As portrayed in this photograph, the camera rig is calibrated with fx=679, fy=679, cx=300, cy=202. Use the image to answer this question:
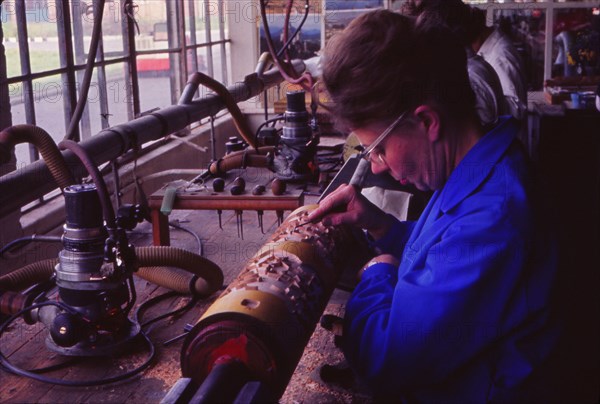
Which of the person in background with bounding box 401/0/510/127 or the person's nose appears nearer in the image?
the person's nose

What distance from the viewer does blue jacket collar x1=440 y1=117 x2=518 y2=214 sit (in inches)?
48.6

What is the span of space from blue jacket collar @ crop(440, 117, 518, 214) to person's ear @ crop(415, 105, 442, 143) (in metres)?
0.07

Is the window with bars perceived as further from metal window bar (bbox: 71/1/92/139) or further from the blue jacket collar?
the blue jacket collar

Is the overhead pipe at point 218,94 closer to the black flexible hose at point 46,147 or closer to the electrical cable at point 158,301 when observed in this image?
the electrical cable at point 158,301

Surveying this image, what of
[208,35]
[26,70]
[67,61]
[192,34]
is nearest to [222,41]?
[208,35]

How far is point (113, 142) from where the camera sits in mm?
1928

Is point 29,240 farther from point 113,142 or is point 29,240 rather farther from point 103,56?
point 103,56

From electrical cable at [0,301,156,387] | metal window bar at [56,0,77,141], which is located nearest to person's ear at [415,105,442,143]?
electrical cable at [0,301,156,387]

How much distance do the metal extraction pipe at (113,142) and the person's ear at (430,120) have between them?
34.1 inches

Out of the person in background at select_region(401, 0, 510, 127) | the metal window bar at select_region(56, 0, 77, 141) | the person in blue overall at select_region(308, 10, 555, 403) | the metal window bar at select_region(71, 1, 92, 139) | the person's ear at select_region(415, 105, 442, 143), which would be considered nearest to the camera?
the person in blue overall at select_region(308, 10, 555, 403)

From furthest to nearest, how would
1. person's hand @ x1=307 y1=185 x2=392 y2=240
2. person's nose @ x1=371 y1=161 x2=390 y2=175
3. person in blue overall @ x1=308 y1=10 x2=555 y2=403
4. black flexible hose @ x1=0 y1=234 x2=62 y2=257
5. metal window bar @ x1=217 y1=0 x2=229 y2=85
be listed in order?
1. metal window bar @ x1=217 y1=0 x2=229 y2=85
2. black flexible hose @ x1=0 y1=234 x2=62 y2=257
3. person's hand @ x1=307 y1=185 x2=392 y2=240
4. person's nose @ x1=371 y1=161 x2=390 y2=175
5. person in blue overall @ x1=308 y1=10 x2=555 y2=403

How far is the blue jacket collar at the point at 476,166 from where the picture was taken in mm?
1233

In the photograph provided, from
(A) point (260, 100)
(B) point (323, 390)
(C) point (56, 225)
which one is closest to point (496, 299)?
(B) point (323, 390)

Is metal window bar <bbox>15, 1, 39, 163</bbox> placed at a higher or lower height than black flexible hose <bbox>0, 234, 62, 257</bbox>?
higher
